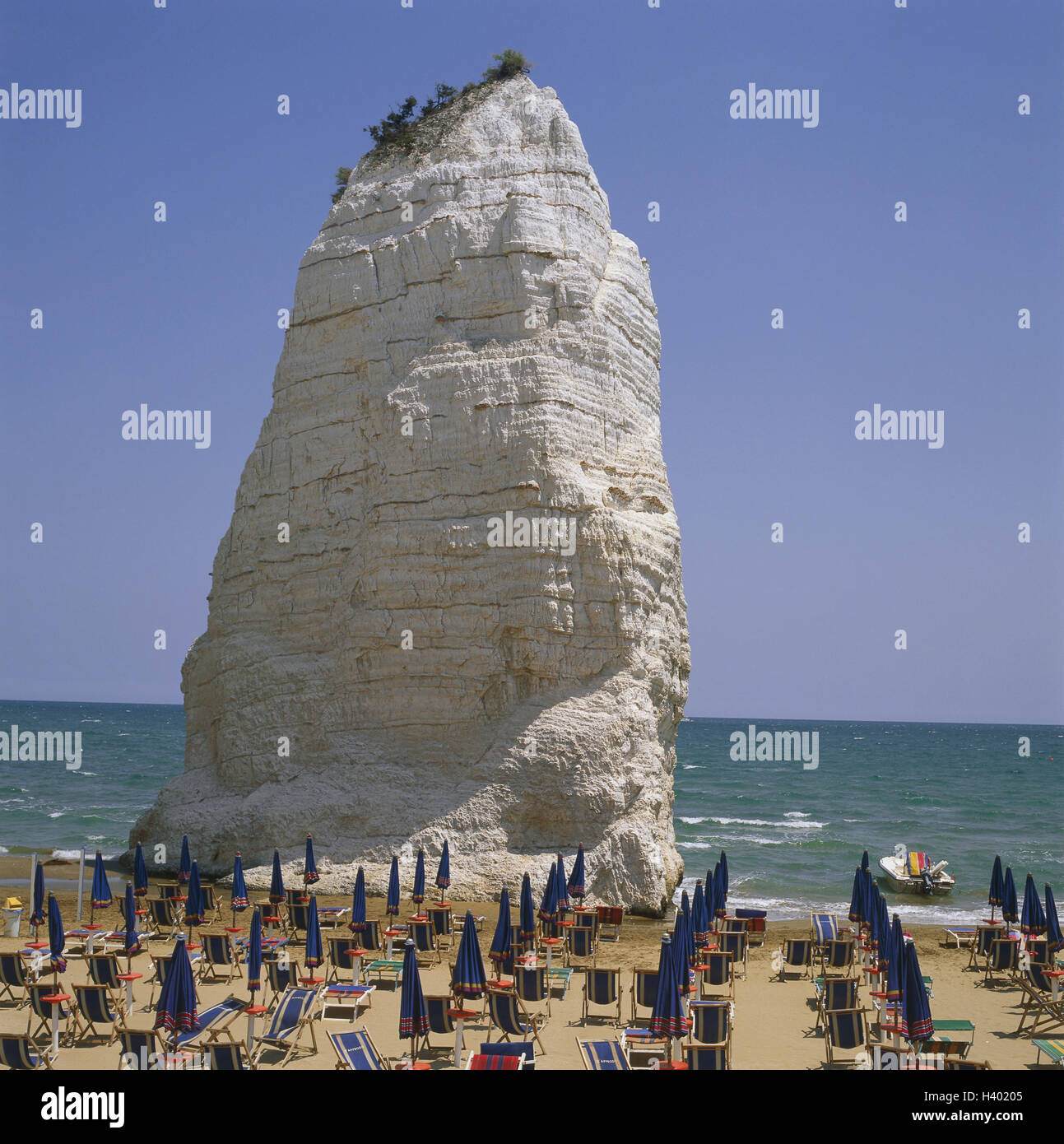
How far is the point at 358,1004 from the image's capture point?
1391 centimetres

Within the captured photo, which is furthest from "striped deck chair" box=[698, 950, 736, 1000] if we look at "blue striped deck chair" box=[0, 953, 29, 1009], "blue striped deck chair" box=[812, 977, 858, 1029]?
"blue striped deck chair" box=[0, 953, 29, 1009]

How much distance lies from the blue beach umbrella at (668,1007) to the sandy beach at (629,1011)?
5.04ft

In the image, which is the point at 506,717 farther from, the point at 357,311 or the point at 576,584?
the point at 357,311

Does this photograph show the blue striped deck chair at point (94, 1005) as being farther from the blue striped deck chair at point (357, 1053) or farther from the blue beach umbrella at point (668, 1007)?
the blue beach umbrella at point (668, 1007)

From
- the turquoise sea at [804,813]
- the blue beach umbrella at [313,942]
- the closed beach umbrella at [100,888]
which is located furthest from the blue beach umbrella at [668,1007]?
the turquoise sea at [804,813]

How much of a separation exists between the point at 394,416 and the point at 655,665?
327 inches

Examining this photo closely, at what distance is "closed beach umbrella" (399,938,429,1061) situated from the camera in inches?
454

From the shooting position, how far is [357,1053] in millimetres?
11570

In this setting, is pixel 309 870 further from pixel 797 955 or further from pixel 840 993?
pixel 840 993

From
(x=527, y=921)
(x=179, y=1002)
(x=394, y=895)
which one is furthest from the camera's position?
(x=394, y=895)

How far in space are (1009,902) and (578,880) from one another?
7856 millimetres

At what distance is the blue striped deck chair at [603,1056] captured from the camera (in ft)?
36.9

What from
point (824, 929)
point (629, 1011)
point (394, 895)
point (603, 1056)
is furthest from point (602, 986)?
point (824, 929)
